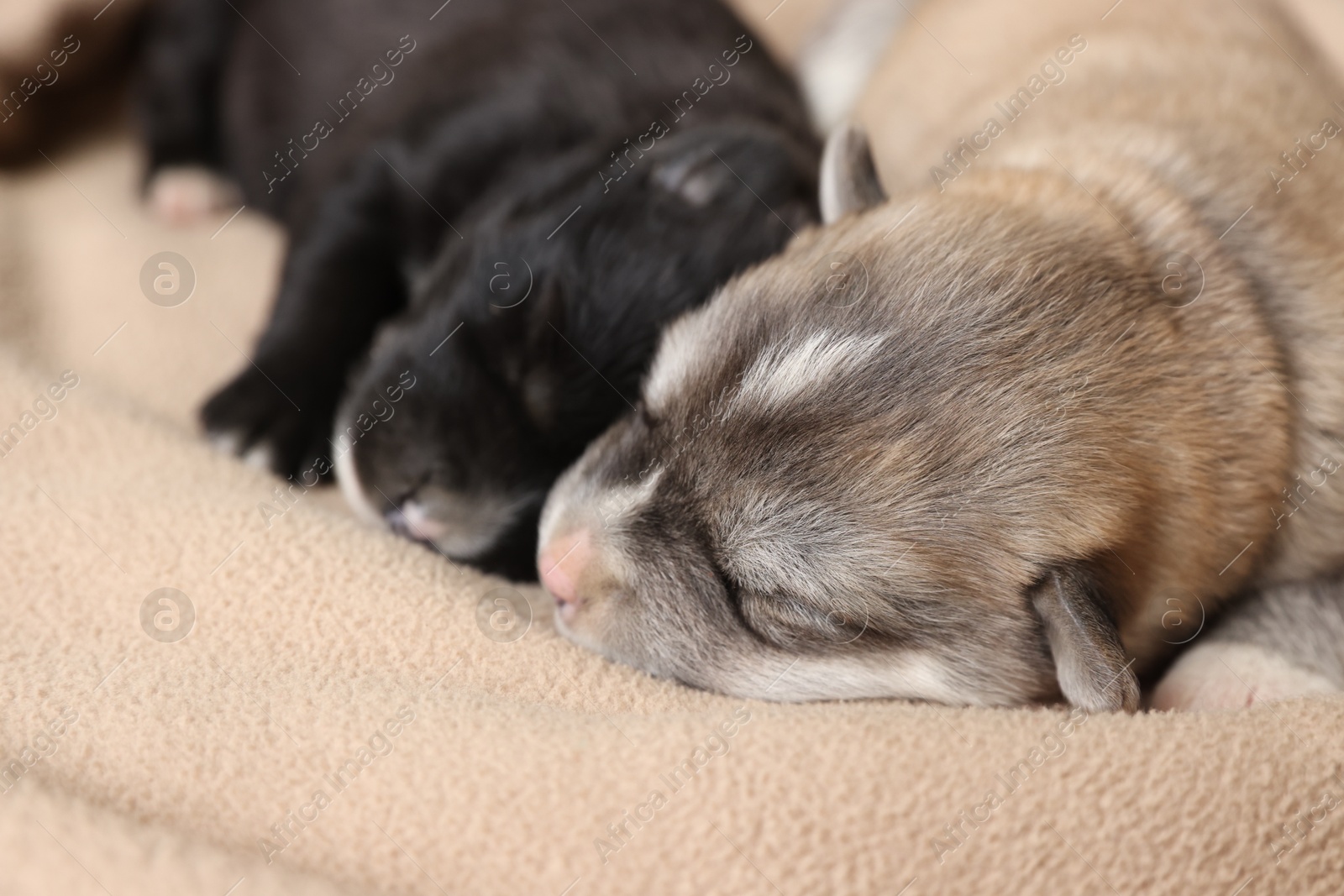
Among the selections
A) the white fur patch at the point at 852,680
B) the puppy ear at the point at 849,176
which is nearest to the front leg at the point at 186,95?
the puppy ear at the point at 849,176

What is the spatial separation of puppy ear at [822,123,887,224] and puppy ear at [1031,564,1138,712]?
2.92 feet

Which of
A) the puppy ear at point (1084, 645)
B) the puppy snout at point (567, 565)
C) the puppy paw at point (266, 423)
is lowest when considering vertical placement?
the puppy ear at point (1084, 645)

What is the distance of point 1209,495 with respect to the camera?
1.73 meters

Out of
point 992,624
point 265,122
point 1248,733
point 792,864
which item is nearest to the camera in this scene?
point 792,864

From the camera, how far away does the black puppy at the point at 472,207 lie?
6.86 ft

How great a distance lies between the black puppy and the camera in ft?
6.86

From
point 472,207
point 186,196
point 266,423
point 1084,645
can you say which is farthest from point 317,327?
point 1084,645

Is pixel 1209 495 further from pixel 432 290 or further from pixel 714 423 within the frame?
pixel 432 290

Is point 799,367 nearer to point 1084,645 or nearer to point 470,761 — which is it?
point 1084,645

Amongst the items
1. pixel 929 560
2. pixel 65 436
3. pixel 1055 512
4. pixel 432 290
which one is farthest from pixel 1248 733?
pixel 65 436

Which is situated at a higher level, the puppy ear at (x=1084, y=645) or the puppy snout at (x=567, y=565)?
the puppy snout at (x=567, y=565)

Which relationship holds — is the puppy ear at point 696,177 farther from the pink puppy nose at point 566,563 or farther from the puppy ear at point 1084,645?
the puppy ear at point 1084,645

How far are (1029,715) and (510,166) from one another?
1.88 m

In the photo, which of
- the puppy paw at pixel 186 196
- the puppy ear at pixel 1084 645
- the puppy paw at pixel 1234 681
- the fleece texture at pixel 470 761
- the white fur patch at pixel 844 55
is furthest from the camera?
the white fur patch at pixel 844 55
